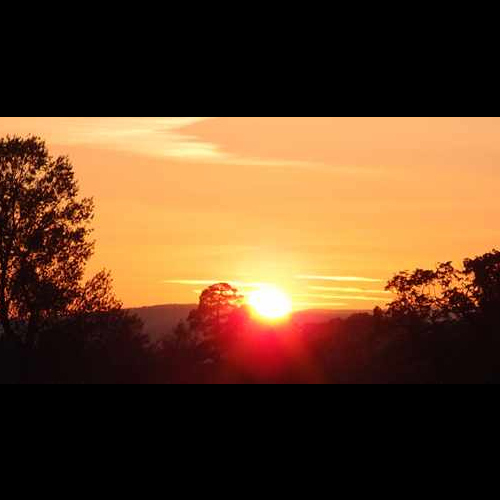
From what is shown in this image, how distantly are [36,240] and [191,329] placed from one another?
16.4 m

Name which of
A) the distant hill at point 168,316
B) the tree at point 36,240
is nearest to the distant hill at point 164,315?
the distant hill at point 168,316

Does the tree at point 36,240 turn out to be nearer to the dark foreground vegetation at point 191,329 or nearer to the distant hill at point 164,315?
the dark foreground vegetation at point 191,329

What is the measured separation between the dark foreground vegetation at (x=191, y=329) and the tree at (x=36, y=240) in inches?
1.3

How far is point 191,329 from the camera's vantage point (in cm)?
4675

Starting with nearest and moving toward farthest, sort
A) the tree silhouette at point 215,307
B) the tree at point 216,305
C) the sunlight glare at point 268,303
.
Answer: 1. the tree silhouette at point 215,307
2. the tree at point 216,305
3. the sunlight glare at point 268,303

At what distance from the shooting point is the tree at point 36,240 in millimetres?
30438

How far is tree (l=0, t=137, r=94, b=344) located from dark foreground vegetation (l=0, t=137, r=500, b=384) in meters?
0.03

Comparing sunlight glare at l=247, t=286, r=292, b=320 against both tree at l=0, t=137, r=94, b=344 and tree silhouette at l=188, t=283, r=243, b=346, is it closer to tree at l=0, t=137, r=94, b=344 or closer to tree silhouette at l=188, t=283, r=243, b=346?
tree silhouette at l=188, t=283, r=243, b=346

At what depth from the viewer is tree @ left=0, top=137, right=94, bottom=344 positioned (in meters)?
30.4
